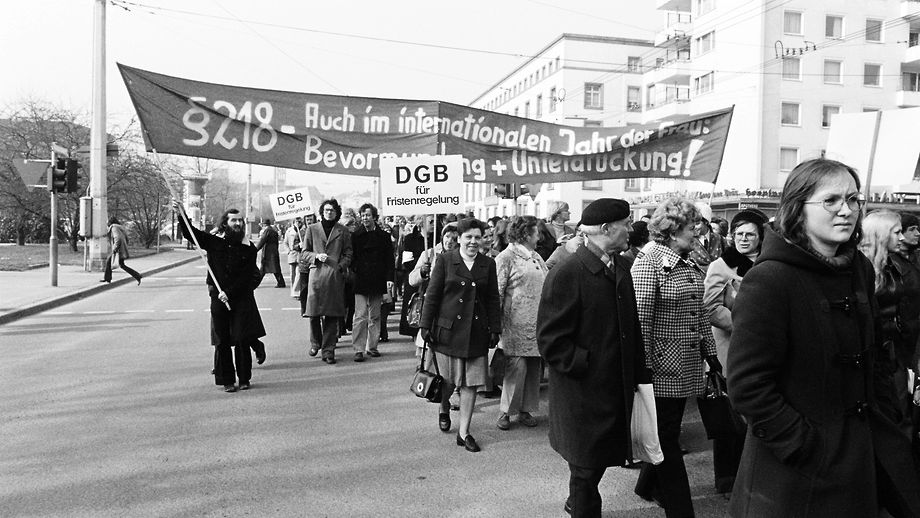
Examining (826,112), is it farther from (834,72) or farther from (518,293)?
(518,293)

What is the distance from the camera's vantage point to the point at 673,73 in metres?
47.0

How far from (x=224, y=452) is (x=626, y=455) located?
10.3 feet

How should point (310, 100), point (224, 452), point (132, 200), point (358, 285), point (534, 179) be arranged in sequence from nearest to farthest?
1. point (224, 452)
2. point (310, 100)
3. point (534, 179)
4. point (358, 285)
5. point (132, 200)

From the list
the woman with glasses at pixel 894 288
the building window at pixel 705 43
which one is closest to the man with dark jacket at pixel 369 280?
the woman with glasses at pixel 894 288

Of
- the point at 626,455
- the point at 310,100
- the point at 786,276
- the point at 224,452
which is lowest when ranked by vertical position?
the point at 224,452

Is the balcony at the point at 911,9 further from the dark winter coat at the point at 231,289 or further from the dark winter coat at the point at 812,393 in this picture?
the dark winter coat at the point at 812,393

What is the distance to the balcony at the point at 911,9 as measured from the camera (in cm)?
4266

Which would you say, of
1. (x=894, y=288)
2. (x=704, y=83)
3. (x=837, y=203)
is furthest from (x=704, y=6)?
(x=837, y=203)

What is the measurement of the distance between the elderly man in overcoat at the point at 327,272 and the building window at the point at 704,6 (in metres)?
41.5

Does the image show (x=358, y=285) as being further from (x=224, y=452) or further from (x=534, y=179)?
(x=224, y=452)

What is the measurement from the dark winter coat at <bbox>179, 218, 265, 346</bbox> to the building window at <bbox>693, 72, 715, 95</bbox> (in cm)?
4154

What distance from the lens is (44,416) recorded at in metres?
6.60

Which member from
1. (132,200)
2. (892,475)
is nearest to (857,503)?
(892,475)

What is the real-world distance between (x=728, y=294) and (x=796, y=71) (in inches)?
1648
